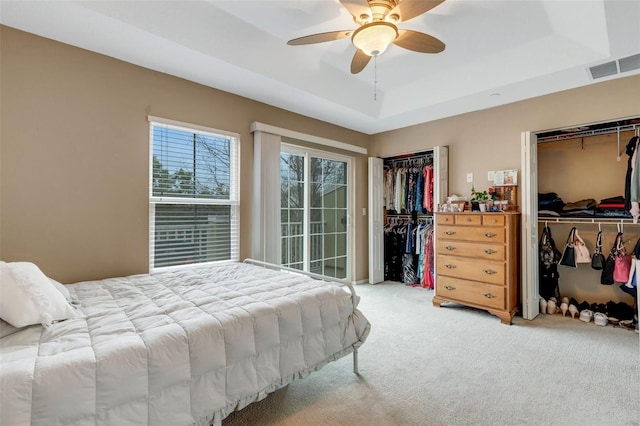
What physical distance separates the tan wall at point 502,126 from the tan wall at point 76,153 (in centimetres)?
319

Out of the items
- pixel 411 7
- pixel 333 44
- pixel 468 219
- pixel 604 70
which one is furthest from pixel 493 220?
pixel 333 44

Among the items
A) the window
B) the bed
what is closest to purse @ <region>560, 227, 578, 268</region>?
the bed

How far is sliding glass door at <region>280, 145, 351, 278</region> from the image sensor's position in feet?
13.4

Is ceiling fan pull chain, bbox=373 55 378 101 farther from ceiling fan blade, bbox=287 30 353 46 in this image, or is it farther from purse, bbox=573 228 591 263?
purse, bbox=573 228 591 263

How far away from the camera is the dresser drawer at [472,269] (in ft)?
10.8

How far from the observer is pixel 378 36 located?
1982mm

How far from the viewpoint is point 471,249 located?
349cm

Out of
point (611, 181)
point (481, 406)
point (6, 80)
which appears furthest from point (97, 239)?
point (611, 181)

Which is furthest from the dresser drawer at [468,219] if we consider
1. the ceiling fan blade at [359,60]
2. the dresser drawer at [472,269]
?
the ceiling fan blade at [359,60]

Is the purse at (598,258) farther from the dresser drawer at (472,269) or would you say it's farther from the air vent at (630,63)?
Answer: the air vent at (630,63)

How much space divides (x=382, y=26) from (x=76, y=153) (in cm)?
250

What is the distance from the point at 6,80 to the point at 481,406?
152 inches

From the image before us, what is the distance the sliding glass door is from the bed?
189cm

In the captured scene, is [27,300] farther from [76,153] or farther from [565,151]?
[565,151]
